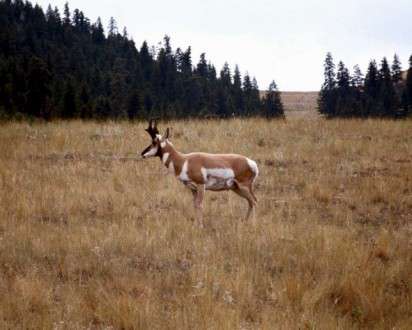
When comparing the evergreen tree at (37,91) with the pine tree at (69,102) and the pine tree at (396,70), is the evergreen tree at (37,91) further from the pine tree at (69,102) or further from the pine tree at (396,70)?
the pine tree at (396,70)

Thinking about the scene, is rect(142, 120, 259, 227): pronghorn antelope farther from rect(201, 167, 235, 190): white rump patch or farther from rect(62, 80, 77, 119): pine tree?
rect(62, 80, 77, 119): pine tree

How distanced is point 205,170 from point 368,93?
289 feet

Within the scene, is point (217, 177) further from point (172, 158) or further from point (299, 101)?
point (299, 101)

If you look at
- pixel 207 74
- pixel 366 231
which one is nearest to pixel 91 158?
pixel 366 231

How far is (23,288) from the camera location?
215 inches

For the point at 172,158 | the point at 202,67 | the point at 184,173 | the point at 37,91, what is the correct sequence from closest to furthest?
the point at 184,173 < the point at 172,158 < the point at 37,91 < the point at 202,67

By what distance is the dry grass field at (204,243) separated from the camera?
5.08 meters

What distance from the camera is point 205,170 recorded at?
896 centimetres

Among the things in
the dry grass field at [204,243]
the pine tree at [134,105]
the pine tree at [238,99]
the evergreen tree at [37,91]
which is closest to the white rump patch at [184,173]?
the dry grass field at [204,243]

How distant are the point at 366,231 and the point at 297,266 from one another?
2.52 meters

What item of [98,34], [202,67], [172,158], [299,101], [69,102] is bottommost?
[172,158]

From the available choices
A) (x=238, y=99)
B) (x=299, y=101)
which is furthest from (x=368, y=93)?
(x=299, y=101)

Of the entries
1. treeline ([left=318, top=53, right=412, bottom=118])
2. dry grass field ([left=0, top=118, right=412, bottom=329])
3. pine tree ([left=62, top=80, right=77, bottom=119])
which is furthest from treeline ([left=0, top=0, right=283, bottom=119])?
dry grass field ([left=0, top=118, right=412, bottom=329])

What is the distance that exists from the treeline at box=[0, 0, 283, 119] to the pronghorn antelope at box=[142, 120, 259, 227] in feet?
189
